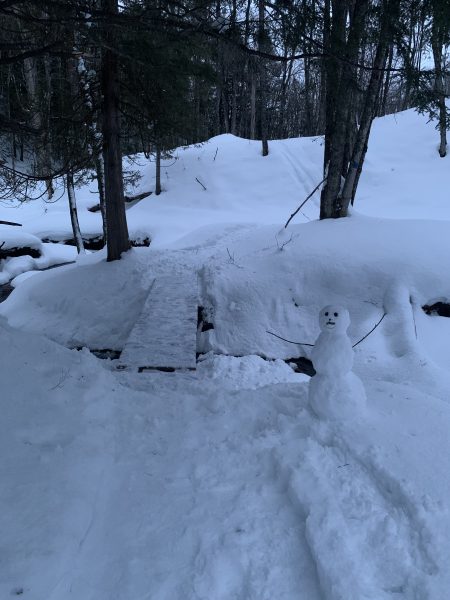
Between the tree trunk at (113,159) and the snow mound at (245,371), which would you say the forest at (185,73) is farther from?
the snow mound at (245,371)

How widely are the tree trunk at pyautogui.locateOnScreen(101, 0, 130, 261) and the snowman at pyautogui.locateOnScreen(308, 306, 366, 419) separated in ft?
25.9

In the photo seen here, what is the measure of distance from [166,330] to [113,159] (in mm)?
5313

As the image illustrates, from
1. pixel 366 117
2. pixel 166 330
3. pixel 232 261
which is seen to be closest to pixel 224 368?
pixel 166 330

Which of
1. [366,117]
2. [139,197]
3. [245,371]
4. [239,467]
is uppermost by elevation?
[366,117]

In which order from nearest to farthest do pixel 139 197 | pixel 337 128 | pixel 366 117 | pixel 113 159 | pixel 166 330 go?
pixel 166 330
pixel 366 117
pixel 337 128
pixel 113 159
pixel 139 197

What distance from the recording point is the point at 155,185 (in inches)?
873

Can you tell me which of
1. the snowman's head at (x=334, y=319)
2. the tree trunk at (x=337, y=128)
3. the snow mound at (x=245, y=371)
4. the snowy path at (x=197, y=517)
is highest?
the tree trunk at (x=337, y=128)

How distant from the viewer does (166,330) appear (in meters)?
6.50

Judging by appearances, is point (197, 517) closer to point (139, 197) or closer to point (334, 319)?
point (334, 319)

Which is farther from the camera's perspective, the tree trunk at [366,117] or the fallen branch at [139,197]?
the fallen branch at [139,197]

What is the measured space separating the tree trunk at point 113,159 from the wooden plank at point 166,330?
188cm

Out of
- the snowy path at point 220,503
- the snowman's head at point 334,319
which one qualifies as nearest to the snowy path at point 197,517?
the snowy path at point 220,503

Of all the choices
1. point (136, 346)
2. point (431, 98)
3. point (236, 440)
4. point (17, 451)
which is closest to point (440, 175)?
point (431, 98)

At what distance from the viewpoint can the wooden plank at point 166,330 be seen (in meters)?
5.38
